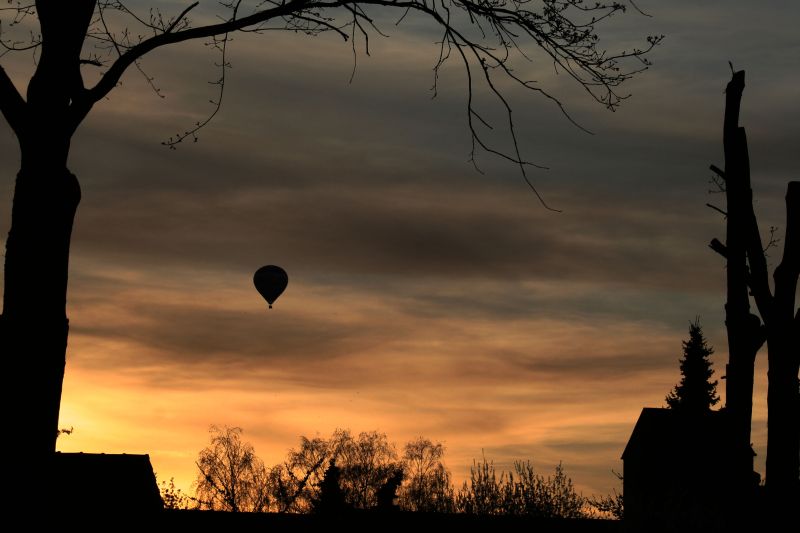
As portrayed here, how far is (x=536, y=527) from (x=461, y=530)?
2.06 meters

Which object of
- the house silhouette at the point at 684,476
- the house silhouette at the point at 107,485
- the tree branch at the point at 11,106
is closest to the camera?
A: the tree branch at the point at 11,106

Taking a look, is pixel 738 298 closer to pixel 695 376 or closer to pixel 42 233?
pixel 42 233

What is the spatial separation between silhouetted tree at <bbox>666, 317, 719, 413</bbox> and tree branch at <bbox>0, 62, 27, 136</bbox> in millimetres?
41949

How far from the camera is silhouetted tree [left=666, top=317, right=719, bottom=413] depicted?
51.7 m

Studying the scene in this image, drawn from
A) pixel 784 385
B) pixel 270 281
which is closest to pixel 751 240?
pixel 784 385

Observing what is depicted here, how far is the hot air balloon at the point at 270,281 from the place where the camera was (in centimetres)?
4000

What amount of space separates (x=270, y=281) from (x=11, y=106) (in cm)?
2764

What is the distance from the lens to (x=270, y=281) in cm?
4047

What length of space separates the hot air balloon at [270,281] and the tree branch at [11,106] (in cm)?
2681

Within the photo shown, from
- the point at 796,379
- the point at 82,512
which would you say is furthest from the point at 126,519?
the point at 796,379

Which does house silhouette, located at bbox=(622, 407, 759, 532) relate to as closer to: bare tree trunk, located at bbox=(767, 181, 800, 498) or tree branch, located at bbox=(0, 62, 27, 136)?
bare tree trunk, located at bbox=(767, 181, 800, 498)

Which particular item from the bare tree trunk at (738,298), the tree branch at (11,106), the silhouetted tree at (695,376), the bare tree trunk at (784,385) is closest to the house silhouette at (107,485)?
the tree branch at (11,106)

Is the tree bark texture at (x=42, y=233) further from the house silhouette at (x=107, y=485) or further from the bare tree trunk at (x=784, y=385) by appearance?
the bare tree trunk at (x=784, y=385)

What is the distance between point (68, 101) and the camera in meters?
13.2
